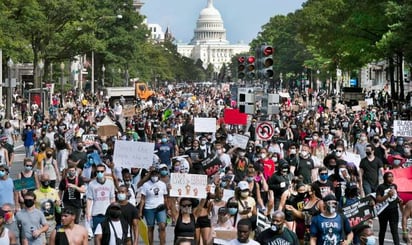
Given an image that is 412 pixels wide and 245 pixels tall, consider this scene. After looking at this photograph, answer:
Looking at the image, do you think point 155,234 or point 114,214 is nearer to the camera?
point 114,214

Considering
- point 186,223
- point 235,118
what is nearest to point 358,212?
point 186,223

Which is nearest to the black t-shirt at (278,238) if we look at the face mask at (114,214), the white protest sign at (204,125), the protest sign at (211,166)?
the face mask at (114,214)

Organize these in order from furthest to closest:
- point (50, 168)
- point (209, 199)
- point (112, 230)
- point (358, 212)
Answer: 1. point (50, 168)
2. point (209, 199)
3. point (358, 212)
4. point (112, 230)

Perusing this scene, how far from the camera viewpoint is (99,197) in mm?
15867

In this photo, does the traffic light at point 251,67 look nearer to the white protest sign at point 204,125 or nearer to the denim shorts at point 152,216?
the white protest sign at point 204,125

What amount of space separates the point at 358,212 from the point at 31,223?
12.9 feet

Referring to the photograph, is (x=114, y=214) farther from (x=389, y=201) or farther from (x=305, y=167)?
(x=305, y=167)

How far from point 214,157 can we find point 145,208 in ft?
15.1

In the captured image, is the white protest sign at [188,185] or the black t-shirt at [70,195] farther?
the black t-shirt at [70,195]

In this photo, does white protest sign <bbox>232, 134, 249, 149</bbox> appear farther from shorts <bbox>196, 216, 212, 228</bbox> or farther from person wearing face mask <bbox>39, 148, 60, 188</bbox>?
shorts <bbox>196, 216, 212, 228</bbox>

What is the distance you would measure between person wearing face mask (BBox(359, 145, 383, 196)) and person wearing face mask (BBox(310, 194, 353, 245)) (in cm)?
668

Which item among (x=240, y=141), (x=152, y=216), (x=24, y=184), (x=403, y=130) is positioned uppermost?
(x=403, y=130)

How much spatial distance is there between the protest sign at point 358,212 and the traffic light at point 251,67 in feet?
52.6

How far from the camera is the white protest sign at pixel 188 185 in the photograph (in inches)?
615
